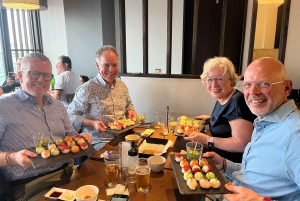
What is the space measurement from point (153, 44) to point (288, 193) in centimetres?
349

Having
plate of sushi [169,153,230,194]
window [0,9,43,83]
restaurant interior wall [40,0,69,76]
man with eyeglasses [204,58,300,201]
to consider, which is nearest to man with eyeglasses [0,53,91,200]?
plate of sushi [169,153,230,194]

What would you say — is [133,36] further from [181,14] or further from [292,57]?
[292,57]

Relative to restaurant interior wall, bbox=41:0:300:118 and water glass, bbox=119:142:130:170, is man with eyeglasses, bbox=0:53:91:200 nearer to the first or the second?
water glass, bbox=119:142:130:170

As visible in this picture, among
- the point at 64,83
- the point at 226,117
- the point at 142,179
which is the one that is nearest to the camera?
the point at 142,179

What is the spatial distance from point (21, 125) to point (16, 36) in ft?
13.5

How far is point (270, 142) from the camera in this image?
1.00 metres

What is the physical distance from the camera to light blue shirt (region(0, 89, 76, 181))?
52.2 inches

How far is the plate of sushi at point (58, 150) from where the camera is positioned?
3.83 feet

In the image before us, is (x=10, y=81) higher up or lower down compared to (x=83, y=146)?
higher up

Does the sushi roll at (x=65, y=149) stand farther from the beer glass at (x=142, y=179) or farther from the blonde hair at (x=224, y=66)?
the blonde hair at (x=224, y=66)

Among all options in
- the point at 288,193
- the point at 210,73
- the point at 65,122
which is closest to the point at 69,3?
the point at 65,122

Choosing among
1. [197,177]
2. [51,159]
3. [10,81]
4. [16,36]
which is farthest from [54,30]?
[197,177]

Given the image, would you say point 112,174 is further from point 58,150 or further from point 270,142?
point 270,142

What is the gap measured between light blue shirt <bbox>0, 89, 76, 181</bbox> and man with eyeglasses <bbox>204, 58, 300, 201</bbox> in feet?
3.93
